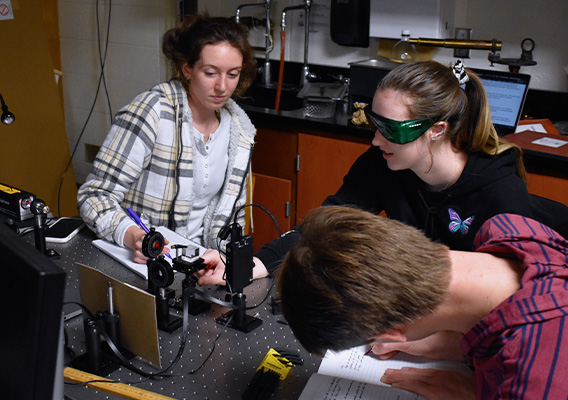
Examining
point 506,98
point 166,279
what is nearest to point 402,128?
point 166,279

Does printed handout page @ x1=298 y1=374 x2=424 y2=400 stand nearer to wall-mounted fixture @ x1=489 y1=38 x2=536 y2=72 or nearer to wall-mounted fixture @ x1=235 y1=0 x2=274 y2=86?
wall-mounted fixture @ x1=489 y1=38 x2=536 y2=72

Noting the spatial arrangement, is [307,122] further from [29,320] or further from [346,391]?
[29,320]

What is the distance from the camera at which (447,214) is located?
1.76m

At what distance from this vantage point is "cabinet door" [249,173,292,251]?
320cm

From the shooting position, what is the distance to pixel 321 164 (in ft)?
9.99

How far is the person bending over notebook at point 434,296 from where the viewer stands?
98cm

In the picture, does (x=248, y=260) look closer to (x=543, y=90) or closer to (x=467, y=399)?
(x=467, y=399)

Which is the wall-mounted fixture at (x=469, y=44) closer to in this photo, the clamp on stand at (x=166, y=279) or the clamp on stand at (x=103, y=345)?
the clamp on stand at (x=166, y=279)

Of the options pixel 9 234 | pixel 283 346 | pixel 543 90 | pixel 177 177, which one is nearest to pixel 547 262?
pixel 283 346

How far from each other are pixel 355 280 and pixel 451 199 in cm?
86

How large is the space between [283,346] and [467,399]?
403 millimetres

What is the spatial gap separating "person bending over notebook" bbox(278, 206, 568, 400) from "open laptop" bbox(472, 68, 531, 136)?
1648 mm

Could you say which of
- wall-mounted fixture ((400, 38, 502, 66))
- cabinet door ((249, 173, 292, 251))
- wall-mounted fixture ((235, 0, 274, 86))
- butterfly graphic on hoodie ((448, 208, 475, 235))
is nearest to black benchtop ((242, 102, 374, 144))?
cabinet door ((249, 173, 292, 251))

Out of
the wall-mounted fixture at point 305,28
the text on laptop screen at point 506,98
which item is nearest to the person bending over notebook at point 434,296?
the text on laptop screen at point 506,98
